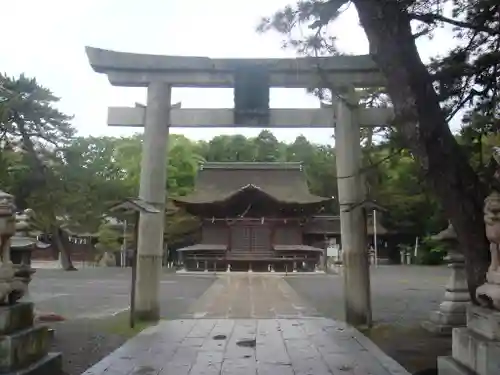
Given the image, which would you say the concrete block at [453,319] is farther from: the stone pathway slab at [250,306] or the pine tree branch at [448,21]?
the pine tree branch at [448,21]

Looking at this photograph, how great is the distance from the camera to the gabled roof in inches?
1364

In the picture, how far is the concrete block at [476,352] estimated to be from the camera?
4.03 m

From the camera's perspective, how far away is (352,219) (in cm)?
980

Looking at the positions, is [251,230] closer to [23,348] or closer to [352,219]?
[352,219]

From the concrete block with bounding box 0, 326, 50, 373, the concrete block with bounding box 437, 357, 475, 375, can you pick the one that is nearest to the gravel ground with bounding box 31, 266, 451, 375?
the concrete block with bounding box 0, 326, 50, 373

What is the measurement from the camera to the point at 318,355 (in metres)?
6.70

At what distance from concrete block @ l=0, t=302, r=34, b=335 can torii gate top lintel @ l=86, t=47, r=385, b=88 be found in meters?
5.53

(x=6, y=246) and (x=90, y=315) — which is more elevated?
(x=6, y=246)

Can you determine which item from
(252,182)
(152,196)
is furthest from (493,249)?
(252,182)

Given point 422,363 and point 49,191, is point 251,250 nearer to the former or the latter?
point 49,191

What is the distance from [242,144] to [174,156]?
560 inches

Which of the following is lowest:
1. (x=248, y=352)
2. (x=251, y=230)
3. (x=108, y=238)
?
(x=248, y=352)

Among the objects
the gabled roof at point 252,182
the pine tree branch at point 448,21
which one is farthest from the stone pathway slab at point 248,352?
the gabled roof at point 252,182

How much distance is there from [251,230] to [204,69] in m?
24.7
